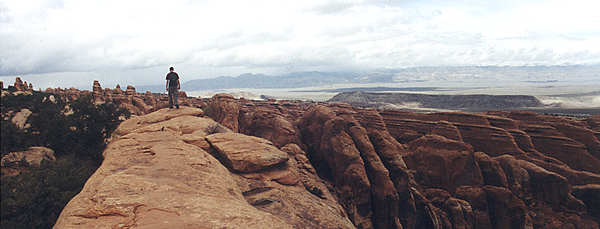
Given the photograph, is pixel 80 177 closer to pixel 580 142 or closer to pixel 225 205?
pixel 225 205

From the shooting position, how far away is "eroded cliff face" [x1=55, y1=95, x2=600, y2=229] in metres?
9.52

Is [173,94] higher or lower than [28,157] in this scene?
higher

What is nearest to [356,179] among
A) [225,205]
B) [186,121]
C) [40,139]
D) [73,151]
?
[186,121]

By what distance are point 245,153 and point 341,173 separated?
37.4ft

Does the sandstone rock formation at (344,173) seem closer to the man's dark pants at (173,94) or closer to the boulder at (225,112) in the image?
the boulder at (225,112)

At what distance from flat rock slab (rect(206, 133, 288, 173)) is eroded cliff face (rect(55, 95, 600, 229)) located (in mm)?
72

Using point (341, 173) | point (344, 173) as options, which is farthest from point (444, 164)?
point (341, 173)

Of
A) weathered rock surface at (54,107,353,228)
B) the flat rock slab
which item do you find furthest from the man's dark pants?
the flat rock slab

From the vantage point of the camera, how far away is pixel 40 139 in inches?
850

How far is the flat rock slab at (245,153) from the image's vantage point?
16.0 m

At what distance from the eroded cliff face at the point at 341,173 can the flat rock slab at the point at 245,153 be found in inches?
2.8

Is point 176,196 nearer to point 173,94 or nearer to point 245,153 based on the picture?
point 245,153

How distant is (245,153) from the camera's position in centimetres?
1647

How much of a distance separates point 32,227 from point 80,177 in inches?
132
